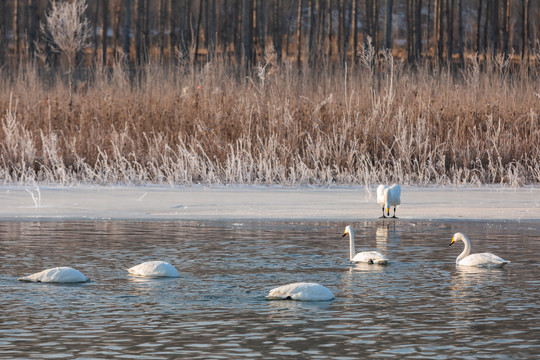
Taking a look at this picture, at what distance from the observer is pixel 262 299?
777 cm

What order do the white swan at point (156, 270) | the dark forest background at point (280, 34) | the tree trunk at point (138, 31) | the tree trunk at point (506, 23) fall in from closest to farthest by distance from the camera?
the white swan at point (156, 270) < the dark forest background at point (280, 34) < the tree trunk at point (506, 23) < the tree trunk at point (138, 31)

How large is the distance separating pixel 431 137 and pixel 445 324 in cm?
1215

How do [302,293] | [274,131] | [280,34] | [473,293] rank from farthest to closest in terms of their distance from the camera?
[280,34] < [274,131] < [473,293] < [302,293]

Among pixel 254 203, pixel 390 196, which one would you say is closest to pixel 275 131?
pixel 254 203

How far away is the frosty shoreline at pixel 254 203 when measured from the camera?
13.4 meters

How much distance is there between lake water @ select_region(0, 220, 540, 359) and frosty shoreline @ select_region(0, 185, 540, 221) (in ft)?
4.38

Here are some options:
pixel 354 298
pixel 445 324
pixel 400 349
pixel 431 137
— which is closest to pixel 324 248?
pixel 354 298

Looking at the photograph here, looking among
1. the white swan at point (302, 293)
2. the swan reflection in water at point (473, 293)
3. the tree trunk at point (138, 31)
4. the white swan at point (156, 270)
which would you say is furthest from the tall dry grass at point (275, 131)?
the tree trunk at point (138, 31)

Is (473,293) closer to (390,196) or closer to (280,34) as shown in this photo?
(390,196)

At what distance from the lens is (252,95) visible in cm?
1983

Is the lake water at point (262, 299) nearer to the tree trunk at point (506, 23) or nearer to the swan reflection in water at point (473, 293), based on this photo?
the swan reflection in water at point (473, 293)

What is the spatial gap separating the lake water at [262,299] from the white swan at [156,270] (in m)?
0.06

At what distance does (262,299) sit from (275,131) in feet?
37.2

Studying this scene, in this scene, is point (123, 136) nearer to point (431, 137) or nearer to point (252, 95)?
point (252, 95)
